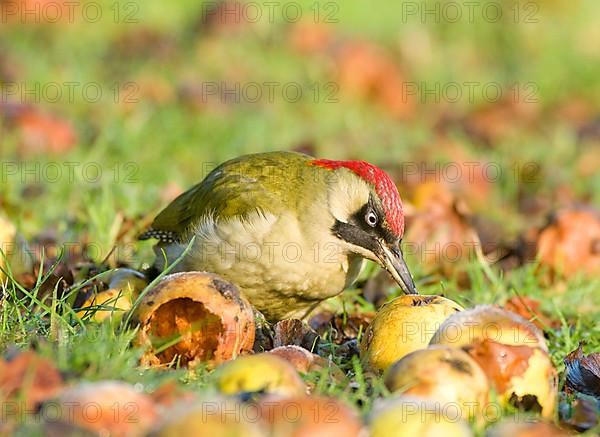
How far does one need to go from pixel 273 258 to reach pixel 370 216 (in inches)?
17.6

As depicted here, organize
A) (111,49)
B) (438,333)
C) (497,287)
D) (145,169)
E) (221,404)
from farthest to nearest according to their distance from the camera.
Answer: (111,49), (145,169), (497,287), (438,333), (221,404)

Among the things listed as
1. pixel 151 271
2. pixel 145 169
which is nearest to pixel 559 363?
pixel 151 271

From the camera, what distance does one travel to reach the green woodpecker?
452 centimetres

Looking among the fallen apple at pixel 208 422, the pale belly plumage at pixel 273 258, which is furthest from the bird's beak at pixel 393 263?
the fallen apple at pixel 208 422

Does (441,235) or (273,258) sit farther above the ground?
(273,258)

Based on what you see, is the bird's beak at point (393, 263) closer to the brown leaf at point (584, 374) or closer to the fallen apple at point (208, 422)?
the brown leaf at point (584, 374)

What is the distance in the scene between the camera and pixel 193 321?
3.60 meters

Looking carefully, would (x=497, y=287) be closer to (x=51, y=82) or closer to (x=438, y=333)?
(x=438, y=333)

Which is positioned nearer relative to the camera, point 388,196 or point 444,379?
point 444,379

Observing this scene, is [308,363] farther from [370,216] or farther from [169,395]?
[370,216]

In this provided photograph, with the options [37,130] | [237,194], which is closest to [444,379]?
[237,194]

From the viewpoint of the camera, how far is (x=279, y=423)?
2627mm

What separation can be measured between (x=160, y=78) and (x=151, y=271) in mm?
4658

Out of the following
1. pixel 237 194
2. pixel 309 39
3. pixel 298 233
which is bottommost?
pixel 298 233
